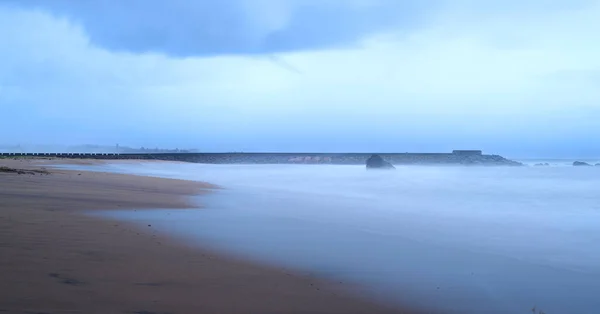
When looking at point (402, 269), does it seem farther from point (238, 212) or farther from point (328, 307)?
point (238, 212)

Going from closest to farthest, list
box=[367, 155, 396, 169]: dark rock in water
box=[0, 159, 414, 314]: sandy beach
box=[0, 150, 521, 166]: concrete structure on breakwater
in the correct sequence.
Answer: box=[0, 159, 414, 314]: sandy beach < box=[367, 155, 396, 169]: dark rock in water < box=[0, 150, 521, 166]: concrete structure on breakwater

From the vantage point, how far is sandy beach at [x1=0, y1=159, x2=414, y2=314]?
468 cm

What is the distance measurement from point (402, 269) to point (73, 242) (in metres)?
4.28

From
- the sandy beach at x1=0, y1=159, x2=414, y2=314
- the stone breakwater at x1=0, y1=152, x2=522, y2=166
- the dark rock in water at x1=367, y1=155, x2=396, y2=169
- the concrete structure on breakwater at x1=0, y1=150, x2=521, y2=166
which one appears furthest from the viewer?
the concrete structure on breakwater at x1=0, y1=150, x2=521, y2=166

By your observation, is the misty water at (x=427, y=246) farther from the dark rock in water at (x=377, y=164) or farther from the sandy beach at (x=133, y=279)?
the dark rock in water at (x=377, y=164)

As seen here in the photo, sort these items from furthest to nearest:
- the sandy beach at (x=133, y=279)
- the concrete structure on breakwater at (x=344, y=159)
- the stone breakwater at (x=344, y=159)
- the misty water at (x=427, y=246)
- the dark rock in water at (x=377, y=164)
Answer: the concrete structure on breakwater at (x=344, y=159) → the stone breakwater at (x=344, y=159) → the dark rock in water at (x=377, y=164) → the misty water at (x=427, y=246) → the sandy beach at (x=133, y=279)

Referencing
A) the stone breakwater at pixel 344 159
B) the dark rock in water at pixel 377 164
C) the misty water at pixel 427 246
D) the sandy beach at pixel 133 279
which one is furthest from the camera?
the stone breakwater at pixel 344 159

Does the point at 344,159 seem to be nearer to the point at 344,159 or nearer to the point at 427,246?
the point at 344,159

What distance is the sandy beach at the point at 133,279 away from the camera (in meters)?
4.68

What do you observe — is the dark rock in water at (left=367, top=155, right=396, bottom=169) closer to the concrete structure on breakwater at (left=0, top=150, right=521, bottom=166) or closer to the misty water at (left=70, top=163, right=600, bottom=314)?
the concrete structure on breakwater at (left=0, top=150, right=521, bottom=166)

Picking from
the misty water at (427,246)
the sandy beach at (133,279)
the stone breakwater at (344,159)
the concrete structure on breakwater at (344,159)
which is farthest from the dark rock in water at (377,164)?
the sandy beach at (133,279)

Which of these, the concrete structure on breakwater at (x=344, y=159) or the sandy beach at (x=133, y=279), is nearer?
the sandy beach at (x=133, y=279)

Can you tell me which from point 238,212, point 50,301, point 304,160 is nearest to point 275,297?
point 50,301

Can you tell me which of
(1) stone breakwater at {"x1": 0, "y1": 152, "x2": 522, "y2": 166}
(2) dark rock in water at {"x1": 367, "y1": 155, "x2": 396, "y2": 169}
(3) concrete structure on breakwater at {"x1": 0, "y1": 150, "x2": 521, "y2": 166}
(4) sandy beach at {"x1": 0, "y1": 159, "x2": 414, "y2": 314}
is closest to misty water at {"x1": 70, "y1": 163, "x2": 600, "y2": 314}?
(4) sandy beach at {"x1": 0, "y1": 159, "x2": 414, "y2": 314}
